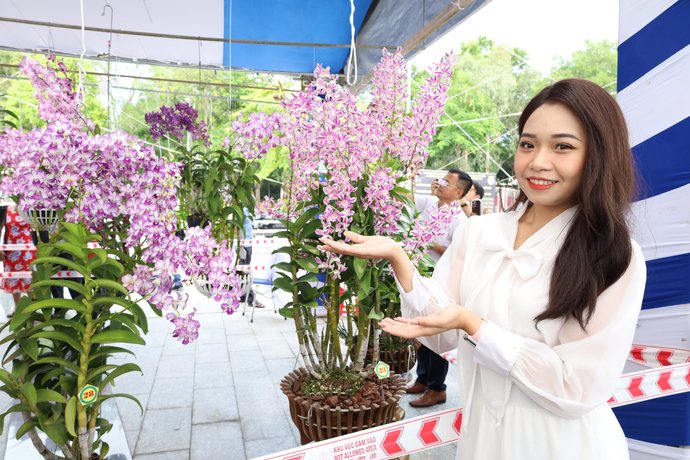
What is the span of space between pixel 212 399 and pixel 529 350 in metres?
2.35

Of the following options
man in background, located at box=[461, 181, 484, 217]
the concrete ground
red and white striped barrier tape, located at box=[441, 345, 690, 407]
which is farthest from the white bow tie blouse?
man in background, located at box=[461, 181, 484, 217]

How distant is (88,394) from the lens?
1.18 m

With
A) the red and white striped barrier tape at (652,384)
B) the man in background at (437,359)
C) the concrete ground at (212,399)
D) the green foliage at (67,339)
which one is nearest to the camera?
the green foliage at (67,339)

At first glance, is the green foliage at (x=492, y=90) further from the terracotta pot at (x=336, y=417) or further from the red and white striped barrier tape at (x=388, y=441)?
the red and white striped barrier tape at (x=388, y=441)

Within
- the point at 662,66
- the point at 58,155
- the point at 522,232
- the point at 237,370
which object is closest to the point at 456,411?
the point at 522,232

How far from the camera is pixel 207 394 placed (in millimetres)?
2824

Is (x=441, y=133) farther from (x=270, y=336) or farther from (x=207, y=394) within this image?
(x=207, y=394)

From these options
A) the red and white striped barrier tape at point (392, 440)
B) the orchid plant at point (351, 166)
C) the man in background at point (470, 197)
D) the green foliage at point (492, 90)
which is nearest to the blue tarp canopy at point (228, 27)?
the man in background at point (470, 197)

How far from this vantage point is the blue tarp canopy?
147 inches

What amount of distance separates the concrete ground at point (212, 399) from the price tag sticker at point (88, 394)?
38 centimetres

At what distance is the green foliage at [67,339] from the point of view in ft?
3.73

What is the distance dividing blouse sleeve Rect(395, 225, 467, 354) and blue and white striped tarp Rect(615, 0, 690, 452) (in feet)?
3.64

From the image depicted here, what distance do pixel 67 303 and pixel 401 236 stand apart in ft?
3.48

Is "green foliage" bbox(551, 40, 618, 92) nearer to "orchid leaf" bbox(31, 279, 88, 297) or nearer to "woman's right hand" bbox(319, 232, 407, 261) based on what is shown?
"woman's right hand" bbox(319, 232, 407, 261)
